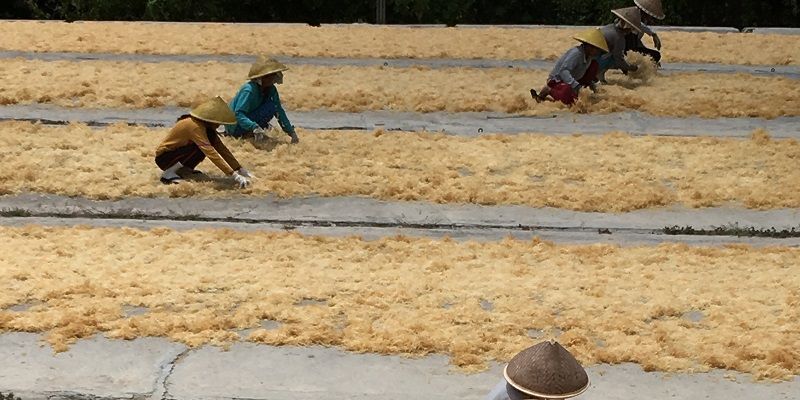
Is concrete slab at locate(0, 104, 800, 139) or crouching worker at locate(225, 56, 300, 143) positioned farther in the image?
concrete slab at locate(0, 104, 800, 139)

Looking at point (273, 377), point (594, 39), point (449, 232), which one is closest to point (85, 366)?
point (273, 377)

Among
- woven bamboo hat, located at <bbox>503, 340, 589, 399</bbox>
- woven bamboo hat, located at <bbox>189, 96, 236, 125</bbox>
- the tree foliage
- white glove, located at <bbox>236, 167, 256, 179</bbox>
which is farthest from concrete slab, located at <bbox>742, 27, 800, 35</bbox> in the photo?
woven bamboo hat, located at <bbox>503, 340, 589, 399</bbox>

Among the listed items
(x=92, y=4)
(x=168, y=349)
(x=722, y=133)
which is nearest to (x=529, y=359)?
(x=168, y=349)

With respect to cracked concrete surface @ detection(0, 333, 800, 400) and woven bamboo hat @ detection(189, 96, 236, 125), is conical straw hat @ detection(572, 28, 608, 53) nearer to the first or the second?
woven bamboo hat @ detection(189, 96, 236, 125)

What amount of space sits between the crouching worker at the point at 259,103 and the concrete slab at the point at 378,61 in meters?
3.69

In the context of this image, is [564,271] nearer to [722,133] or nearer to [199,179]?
[199,179]

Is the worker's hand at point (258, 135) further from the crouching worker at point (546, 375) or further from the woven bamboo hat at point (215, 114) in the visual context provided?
the crouching worker at point (546, 375)

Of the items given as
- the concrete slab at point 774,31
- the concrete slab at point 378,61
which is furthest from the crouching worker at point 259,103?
the concrete slab at point 774,31

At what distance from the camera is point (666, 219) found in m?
7.91

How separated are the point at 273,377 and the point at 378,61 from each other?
872 cm

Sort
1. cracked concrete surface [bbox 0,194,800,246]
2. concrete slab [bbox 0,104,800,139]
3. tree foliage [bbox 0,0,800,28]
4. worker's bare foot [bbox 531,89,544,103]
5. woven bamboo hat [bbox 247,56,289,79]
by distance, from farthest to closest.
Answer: tree foliage [bbox 0,0,800,28] < worker's bare foot [bbox 531,89,544,103] < concrete slab [bbox 0,104,800,139] < woven bamboo hat [bbox 247,56,289,79] < cracked concrete surface [bbox 0,194,800,246]

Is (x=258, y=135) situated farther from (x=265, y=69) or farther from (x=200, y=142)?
(x=200, y=142)

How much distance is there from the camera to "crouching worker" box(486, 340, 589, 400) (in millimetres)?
3230

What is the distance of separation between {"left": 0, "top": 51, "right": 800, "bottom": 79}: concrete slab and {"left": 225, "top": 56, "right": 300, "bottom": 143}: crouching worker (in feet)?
12.1
